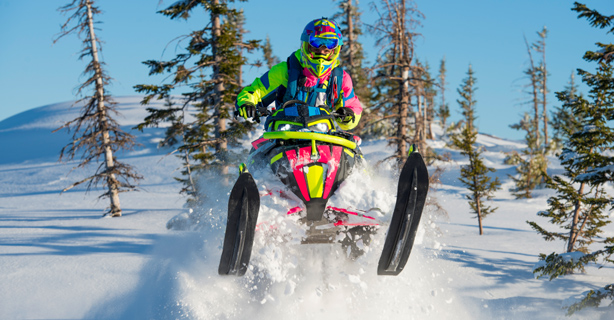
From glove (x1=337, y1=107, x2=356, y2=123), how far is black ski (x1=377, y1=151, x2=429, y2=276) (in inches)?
41.2

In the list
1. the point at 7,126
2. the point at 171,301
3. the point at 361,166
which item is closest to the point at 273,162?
the point at 361,166

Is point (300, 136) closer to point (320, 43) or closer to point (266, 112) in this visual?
point (266, 112)

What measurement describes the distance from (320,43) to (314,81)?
521mm

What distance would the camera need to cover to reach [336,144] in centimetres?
510

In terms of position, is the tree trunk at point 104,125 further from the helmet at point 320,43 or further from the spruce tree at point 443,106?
Result: the spruce tree at point 443,106

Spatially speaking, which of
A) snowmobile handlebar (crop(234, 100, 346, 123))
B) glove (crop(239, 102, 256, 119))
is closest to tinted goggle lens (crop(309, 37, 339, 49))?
snowmobile handlebar (crop(234, 100, 346, 123))

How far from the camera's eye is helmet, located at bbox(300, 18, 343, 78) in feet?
17.5

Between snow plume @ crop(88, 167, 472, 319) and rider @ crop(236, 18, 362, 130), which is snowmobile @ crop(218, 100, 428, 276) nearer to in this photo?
snow plume @ crop(88, 167, 472, 319)

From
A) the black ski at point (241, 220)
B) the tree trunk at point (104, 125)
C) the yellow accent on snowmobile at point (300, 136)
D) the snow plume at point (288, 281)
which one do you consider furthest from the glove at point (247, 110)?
the tree trunk at point (104, 125)

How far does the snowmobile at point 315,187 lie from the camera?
452 cm

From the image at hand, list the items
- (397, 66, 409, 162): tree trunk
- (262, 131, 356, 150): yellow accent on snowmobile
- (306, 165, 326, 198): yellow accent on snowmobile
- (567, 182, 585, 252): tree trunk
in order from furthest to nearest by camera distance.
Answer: (397, 66, 409, 162): tree trunk < (567, 182, 585, 252): tree trunk < (262, 131, 356, 150): yellow accent on snowmobile < (306, 165, 326, 198): yellow accent on snowmobile

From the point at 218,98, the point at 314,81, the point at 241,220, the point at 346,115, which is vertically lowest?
the point at 241,220

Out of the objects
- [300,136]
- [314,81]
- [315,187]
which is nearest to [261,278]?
[315,187]

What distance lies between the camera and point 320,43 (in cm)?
532
